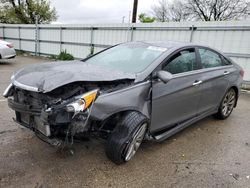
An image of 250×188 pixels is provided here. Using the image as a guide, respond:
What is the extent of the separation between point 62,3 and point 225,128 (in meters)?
29.1

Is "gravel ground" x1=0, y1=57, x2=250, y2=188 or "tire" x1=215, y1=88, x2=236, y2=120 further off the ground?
"tire" x1=215, y1=88, x2=236, y2=120

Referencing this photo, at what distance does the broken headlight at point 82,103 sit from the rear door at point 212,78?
2.02 m

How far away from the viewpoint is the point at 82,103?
235cm

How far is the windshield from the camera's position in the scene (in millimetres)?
3188

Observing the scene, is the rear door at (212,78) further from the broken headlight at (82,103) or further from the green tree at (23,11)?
the green tree at (23,11)

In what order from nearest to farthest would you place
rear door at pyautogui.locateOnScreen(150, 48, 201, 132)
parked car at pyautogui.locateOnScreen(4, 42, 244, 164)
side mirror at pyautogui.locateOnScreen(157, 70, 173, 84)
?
1. parked car at pyautogui.locateOnScreen(4, 42, 244, 164)
2. side mirror at pyautogui.locateOnScreen(157, 70, 173, 84)
3. rear door at pyautogui.locateOnScreen(150, 48, 201, 132)

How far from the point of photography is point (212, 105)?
421 centimetres

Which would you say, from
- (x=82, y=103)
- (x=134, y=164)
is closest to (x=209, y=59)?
(x=134, y=164)

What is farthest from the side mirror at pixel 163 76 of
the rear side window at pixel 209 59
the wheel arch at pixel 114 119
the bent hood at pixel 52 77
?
the rear side window at pixel 209 59

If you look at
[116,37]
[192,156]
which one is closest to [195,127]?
[192,156]

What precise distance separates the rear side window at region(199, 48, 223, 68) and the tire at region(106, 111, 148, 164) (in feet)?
5.82

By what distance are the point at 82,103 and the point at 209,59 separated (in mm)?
2690

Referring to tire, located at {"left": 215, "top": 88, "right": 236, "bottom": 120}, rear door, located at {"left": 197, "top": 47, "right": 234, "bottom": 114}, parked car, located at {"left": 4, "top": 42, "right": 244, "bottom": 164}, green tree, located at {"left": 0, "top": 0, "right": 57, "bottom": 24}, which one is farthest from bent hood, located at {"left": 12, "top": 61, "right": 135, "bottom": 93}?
green tree, located at {"left": 0, "top": 0, "right": 57, "bottom": 24}

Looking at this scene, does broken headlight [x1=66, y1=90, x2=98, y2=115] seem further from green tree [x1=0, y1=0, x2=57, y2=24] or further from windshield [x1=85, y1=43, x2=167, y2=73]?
green tree [x1=0, y1=0, x2=57, y2=24]
